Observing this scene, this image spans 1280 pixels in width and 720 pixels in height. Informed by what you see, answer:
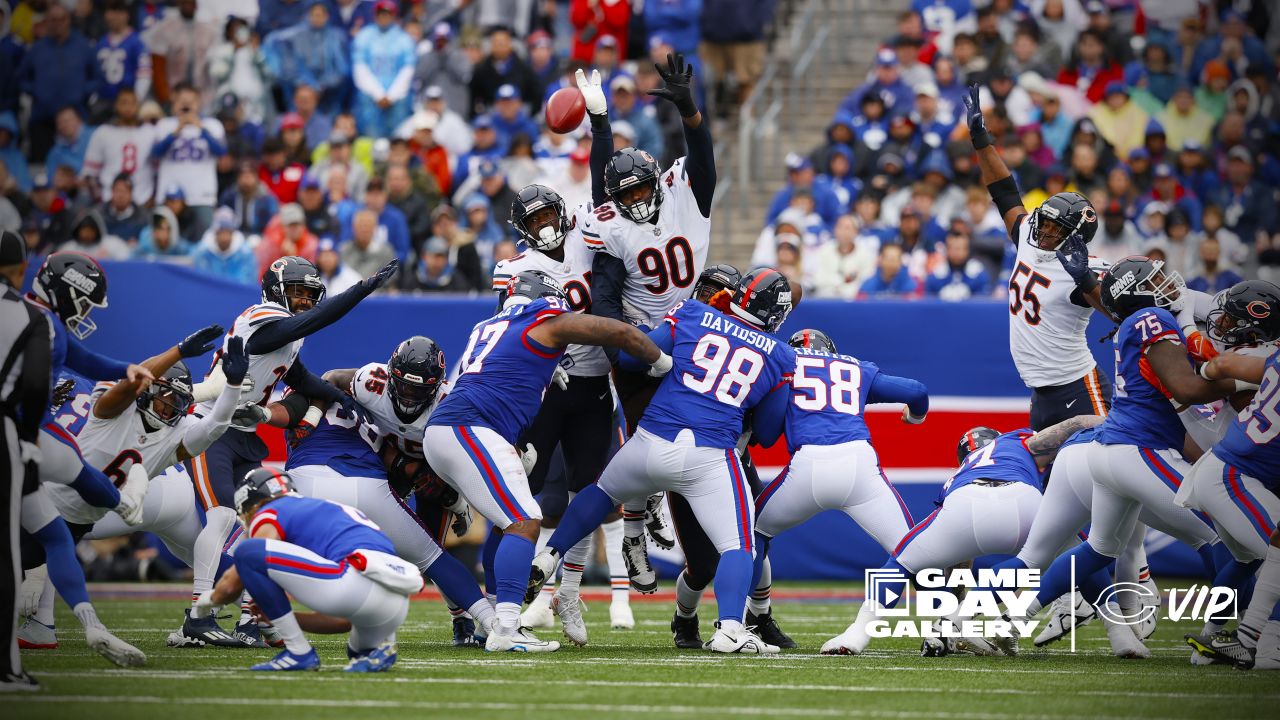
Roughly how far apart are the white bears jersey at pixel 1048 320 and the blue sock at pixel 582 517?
310 cm

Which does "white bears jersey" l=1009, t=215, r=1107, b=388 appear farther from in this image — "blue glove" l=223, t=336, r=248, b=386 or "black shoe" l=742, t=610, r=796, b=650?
"blue glove" l=223, t=336, r=248, b=386

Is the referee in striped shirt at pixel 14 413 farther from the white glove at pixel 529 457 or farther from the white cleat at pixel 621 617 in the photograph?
the white cleat at pixel 621 617

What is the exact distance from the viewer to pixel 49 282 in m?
7.70

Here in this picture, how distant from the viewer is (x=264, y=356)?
899 centimetres

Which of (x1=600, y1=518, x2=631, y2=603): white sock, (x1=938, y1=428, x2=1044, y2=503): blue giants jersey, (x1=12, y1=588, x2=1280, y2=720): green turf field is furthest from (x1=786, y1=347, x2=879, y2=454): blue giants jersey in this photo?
(x1=600, y1=518, x2=631, y2=603): white sock

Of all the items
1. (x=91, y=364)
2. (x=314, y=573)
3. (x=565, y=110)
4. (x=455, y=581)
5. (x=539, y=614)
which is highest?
(x=565, y=110)

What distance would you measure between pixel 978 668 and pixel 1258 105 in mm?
10837

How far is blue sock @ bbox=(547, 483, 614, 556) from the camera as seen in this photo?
27.9ft

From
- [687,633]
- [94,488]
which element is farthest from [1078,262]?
[94,488]

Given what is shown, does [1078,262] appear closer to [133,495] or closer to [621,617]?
[621,617]

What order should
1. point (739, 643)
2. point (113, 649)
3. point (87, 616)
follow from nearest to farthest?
point (113, 649), point (87, 616), point (739, 643)

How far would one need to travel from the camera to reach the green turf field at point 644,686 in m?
6.02

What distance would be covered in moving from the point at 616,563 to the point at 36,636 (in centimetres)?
360

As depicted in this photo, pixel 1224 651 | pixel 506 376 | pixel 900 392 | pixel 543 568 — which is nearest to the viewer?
pixel 1224 651
